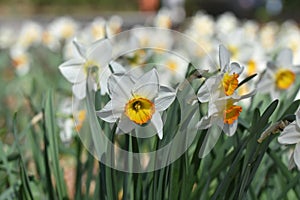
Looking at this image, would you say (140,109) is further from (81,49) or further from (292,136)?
(81,49)

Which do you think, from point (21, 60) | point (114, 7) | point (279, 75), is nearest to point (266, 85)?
point (279, 75)

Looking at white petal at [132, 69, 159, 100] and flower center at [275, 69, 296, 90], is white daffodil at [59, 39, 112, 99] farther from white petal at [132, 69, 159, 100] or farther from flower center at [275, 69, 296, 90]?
flower center at [275, 69, 296, 90]

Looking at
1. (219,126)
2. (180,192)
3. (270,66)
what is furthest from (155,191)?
(270,66)

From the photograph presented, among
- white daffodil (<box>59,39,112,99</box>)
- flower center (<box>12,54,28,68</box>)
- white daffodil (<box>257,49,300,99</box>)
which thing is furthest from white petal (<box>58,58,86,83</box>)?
flower center (<box>12,54,28,68</box>)

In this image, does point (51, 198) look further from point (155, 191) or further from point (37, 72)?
point (37, 72)

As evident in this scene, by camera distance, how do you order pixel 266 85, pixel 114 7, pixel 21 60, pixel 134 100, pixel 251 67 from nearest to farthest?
pixel 134 100, pixel 266 85, pixel 251 67, pixel 21 60, pixel 114 7

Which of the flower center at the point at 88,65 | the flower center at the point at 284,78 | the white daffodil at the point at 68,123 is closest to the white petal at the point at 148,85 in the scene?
the flower center at the point at 88,65
